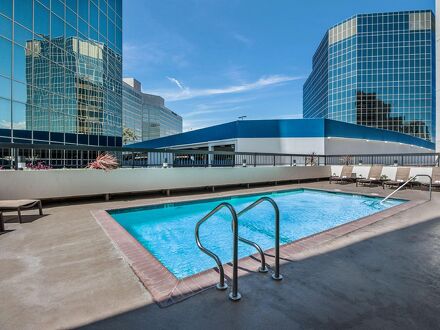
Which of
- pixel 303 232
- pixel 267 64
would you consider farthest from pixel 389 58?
Result: pixel 303 232

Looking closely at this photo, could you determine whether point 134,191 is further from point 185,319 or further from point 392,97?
point 392,97

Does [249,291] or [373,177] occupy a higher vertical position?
[373,177]

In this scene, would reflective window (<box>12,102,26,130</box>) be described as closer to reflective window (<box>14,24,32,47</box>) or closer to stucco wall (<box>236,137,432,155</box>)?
reflective window (<box>14,24,32,47</box>)

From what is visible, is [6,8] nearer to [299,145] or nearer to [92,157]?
[92,157]

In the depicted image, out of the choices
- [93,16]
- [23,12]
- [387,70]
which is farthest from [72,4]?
[387,70]

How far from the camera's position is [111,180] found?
25.9 feet

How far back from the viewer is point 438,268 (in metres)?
2.98

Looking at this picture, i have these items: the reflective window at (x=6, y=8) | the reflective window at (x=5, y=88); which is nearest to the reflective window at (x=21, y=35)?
the reflective window at (x=6, y=8)

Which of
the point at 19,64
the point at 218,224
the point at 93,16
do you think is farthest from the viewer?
the point at 93,16

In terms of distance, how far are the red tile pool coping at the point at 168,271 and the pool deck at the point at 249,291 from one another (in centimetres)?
Result: 7

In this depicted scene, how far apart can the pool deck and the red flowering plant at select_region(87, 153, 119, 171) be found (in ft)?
12.8

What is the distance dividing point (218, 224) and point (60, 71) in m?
17.6

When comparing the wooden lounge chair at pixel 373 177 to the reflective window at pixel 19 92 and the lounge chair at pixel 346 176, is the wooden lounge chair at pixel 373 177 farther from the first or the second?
the reflective window at pixel 19 92

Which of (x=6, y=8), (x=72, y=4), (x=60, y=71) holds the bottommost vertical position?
(x=60, y=71)
